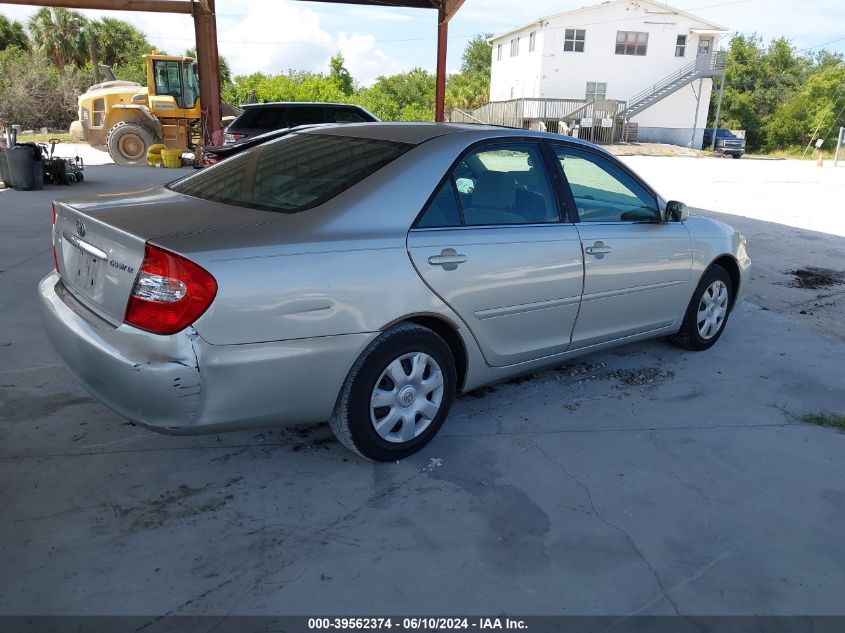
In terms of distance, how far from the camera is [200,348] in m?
2.56

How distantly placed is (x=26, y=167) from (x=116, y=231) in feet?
39.3

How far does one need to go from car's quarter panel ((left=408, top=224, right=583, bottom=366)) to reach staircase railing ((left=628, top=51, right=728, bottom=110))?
38408 mm

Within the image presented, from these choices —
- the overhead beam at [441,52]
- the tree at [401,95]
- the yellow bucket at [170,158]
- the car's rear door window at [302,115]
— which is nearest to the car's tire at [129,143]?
the yellow bucket at [170,158]

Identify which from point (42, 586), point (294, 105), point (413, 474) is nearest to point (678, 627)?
point (413, 474)

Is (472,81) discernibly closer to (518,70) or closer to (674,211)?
(518,70)

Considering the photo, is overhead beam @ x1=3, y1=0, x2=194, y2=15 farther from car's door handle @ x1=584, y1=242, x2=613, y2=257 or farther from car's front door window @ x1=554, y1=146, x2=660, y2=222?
car's door handle @ x1=584, y1=242, x2=613, y2=257

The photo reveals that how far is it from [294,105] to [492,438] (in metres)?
11.0

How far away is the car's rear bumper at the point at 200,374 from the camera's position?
2576 mm

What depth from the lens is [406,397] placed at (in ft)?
10.6

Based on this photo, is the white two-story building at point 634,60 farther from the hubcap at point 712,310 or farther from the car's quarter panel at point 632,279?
the car's quarter panel at point 632,279

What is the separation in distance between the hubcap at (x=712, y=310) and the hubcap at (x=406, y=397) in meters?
2.45

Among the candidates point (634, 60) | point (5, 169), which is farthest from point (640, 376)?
point (634, 60)

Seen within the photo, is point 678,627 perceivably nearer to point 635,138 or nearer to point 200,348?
point 200,348

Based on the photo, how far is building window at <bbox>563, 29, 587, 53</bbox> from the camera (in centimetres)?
3828
